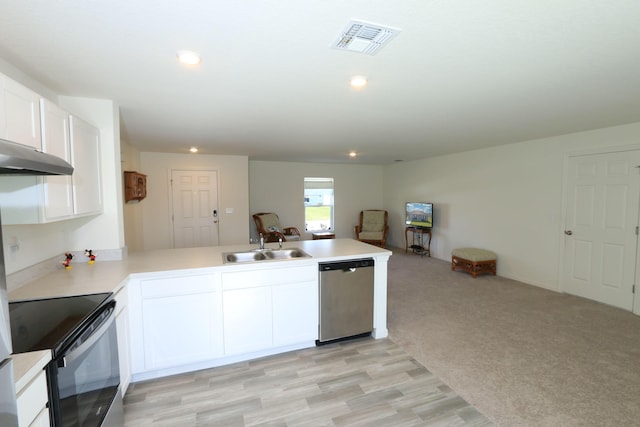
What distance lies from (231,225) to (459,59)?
5416 mm

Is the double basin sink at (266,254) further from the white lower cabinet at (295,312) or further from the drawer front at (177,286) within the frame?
the drawer front at (177,286)

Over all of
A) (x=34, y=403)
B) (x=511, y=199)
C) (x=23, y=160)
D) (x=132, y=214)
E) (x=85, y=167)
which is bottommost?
(x=34, y=403)

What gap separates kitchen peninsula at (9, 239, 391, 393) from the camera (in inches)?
86.6

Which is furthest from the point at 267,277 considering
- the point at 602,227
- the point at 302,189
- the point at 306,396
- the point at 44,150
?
the point at 302,189

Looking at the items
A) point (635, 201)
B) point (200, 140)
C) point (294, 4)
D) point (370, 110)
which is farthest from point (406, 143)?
point (294, 4)

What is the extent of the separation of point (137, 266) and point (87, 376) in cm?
110

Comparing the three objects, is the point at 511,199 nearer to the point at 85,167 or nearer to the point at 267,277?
the point at 267,277

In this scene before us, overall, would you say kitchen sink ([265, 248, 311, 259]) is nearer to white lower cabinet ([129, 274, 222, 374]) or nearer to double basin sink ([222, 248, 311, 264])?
double basin sink ([222, 248, 311, 264])

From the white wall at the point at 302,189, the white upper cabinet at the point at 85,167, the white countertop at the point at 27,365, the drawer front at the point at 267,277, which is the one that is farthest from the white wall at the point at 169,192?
the white countertop at the point at 27,365

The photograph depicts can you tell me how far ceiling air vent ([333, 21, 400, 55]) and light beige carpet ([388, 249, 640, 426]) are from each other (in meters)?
2.47

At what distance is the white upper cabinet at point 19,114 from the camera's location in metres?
1.39

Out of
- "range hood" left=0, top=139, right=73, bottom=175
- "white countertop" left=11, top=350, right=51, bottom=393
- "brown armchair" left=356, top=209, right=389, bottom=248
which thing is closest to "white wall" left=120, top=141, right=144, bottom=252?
"range hood" left=0, top=139, right=73, bottom=175

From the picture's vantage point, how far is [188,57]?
179 cm

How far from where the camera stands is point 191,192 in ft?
19.8
